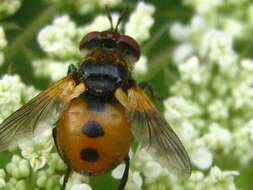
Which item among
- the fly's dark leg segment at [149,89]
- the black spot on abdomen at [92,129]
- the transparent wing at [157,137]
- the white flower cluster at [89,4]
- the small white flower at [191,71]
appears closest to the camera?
the black spot on abdomen at [92,129]

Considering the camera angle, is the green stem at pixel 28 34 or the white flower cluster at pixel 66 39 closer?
the white flower cluster at pixel 66 39

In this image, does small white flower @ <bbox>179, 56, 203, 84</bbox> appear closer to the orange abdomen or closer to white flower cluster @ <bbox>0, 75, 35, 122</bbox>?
white flower cluster @ <bbox>0, 75, 35, 122</bbox>

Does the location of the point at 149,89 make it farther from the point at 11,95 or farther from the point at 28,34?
the point at 28,34

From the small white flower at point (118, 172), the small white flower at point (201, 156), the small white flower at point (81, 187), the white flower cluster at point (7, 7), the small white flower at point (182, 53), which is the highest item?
the small white flower at point (182, 53)

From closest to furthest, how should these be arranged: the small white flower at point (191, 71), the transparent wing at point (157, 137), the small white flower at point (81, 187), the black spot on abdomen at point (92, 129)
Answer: the black spot on abdomen at point (92, 129)
the transparent wing at point (157, 137)
the small white flower at point (81, 187)
the small white flower at point (191, 71)

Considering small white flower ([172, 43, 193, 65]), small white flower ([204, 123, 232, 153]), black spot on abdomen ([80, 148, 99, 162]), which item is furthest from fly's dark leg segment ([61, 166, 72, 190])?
small white flower ([172, 43, 193, 65])

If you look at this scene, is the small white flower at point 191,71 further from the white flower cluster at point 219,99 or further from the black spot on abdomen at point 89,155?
the black spot on abdomen at point 89,155

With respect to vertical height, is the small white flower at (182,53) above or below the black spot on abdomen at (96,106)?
above

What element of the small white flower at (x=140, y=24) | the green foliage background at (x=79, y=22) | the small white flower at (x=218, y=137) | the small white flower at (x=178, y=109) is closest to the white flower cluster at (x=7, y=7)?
the green foliage background at (x=79, y=22)

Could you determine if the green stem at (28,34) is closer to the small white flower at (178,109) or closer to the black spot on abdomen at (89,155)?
the small white flower at (178,109)
